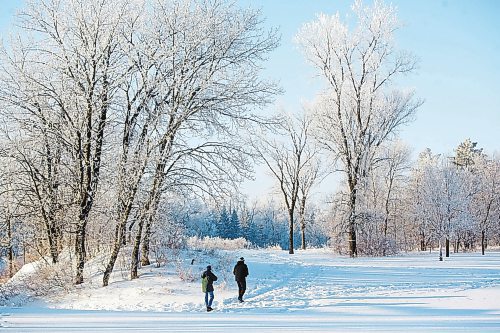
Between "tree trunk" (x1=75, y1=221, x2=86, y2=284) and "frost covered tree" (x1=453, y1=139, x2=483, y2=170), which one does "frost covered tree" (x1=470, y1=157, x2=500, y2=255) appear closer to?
"frost covered tree" (x1=453, y1=139, x2=483, y2=170)

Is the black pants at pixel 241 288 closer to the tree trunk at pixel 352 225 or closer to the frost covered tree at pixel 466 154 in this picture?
the tree trunk at pixel 352 225

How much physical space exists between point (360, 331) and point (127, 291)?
890 cm

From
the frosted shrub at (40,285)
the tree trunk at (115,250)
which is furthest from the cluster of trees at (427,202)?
the frosted shrub at (40,285)

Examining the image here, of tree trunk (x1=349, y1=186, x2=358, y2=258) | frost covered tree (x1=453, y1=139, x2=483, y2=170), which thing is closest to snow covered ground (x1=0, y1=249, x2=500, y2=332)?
tree trunk (x1=349, y1=186, x2=358, y2=258)

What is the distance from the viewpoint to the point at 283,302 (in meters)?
14.0

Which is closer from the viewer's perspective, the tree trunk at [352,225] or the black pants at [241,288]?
the black pants at [241,288]

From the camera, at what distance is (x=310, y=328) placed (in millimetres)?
9641

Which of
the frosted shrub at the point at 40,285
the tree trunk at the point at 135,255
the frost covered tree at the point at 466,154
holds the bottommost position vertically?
the frosted shrub at the point at 40,285

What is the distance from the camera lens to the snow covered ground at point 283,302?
32.2 feet

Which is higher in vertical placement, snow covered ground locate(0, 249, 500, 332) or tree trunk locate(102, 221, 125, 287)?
tree trunk locate(102, 221, 125, 287)

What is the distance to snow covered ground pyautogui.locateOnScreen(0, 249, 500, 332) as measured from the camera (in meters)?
9.83

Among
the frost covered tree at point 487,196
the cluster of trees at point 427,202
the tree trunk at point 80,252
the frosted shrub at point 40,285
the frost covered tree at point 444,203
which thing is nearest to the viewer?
the frosted shrub at point 40,285

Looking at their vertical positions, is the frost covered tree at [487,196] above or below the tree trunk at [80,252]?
above

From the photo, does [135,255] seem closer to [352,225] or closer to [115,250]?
[115,250]
